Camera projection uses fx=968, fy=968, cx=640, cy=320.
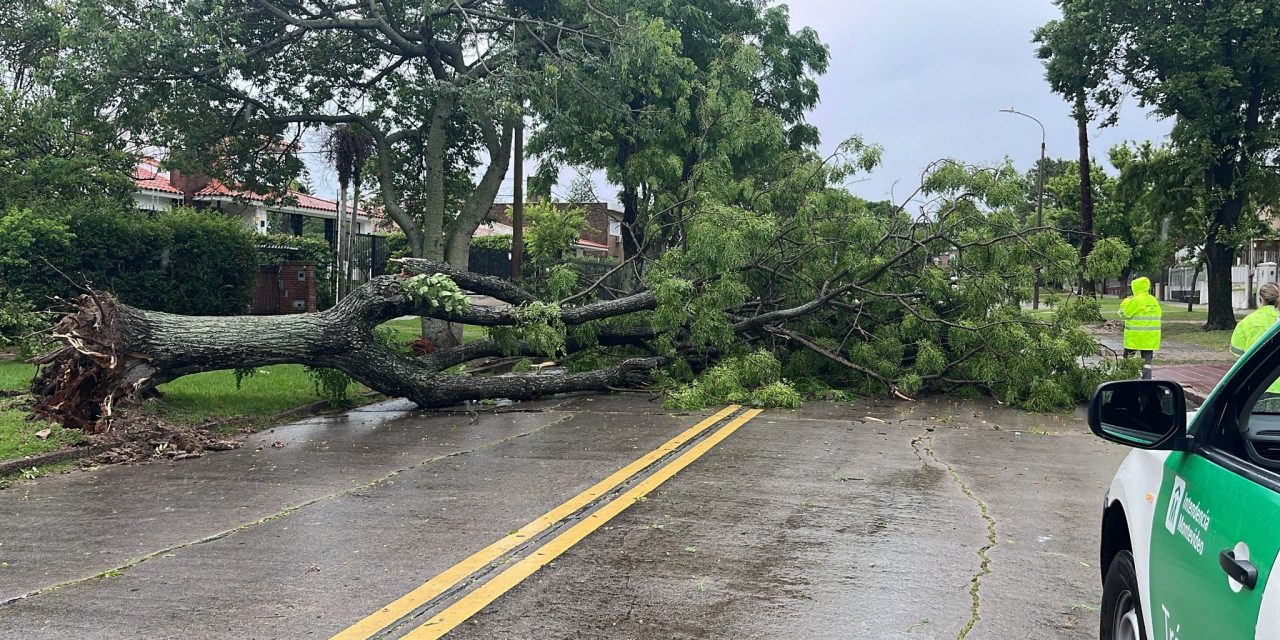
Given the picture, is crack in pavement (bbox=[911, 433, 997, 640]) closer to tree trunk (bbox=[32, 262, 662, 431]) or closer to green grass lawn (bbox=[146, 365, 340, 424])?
tree trunk (bbox=[32, 262, 662, 431])

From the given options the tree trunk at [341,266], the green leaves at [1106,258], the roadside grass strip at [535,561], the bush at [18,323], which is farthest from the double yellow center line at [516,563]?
the tree trunk at [341,266]

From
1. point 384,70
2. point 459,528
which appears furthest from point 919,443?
point 384,70

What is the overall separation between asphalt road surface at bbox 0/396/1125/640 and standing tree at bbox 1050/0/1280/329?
19.0 metres

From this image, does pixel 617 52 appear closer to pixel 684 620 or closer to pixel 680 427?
pixel 680 427

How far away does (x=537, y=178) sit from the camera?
76.2 feet

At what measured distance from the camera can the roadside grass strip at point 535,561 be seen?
4145mm

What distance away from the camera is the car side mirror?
2.60 meters

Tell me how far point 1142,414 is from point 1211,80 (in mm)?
24889

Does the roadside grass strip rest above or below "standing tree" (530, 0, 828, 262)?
below

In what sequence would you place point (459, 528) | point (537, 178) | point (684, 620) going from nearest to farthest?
point (684, 620)
point (459, 528)
point (537, 178)

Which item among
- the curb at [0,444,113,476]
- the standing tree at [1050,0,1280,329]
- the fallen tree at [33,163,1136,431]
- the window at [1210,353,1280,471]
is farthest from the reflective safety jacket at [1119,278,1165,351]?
the standing tree at [1050,0,1280,329]

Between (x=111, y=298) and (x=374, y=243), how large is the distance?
62.3 ft

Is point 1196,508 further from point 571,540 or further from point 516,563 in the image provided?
point 571,540

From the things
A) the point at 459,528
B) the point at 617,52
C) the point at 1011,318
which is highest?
the point at 617,52
